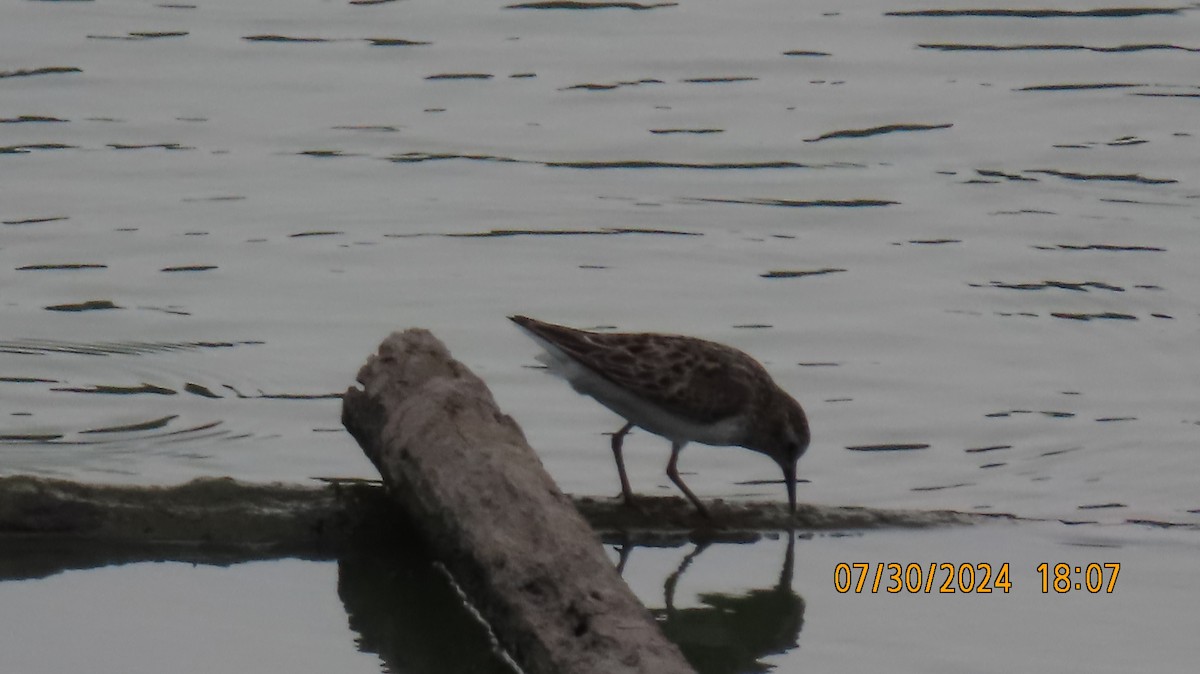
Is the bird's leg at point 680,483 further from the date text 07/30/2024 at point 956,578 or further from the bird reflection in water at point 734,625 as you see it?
the date text 07/30/2024 at point 956,578

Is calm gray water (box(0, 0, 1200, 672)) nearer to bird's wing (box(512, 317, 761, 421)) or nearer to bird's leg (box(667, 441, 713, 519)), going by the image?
bird's leg (box(667, 441, 713, 519))

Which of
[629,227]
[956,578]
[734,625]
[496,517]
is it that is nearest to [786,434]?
[956,578]

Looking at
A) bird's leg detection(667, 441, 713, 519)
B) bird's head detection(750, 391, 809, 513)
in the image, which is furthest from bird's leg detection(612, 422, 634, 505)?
bird's head detection(750, 391, 809, 513)

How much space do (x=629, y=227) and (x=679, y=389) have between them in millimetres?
4806

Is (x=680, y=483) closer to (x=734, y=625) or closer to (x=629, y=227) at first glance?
(x=734, y=625)

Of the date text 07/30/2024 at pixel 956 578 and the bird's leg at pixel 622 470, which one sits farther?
the bird's leg at pixel 622 470

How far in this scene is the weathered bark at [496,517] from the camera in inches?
252

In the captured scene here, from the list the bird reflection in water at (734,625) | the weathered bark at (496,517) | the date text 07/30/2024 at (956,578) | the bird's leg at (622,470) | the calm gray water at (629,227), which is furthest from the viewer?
the calm gray water at (629,227)

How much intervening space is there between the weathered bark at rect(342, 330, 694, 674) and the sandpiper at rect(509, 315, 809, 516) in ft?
3.26

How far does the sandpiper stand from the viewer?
8.97 m

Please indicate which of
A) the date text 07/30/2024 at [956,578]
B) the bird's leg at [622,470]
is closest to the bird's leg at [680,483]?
the bird's leg at [622,470]

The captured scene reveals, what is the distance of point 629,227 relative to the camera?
44.9 feet

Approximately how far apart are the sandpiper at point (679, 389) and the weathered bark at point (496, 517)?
99 cm

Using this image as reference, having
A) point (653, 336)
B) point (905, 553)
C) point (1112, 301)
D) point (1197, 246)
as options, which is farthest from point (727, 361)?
point (1197, 246)
